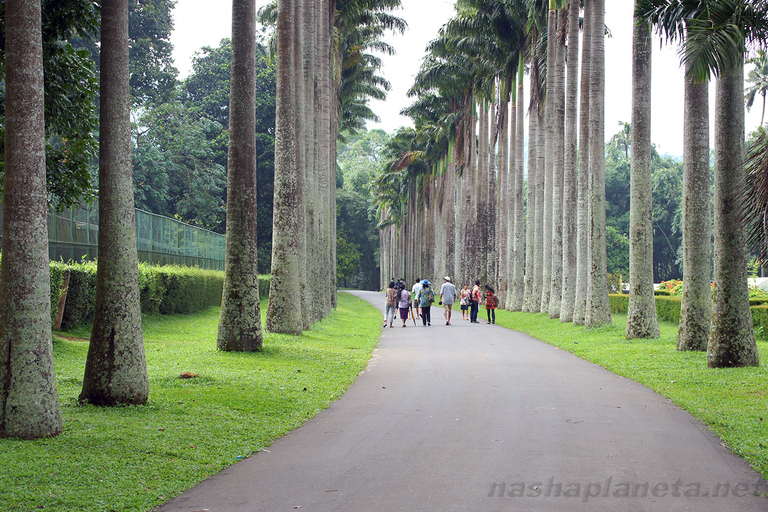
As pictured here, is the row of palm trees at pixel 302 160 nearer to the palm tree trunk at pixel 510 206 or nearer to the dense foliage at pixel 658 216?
the palm tree trunk at pixel 510 206

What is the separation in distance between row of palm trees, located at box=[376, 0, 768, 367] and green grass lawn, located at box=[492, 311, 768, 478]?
0.71 metres

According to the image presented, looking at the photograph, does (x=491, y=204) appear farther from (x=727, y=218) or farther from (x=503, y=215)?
(x=727, y=218)

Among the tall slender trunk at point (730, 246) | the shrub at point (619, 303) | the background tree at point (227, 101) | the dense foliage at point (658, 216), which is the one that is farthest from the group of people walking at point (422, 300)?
the dense foliage at point (658, 216)

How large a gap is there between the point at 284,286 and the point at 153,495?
40.1 ft

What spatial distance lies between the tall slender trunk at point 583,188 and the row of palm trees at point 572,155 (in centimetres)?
5

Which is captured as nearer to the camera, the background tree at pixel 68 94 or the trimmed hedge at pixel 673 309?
the background tree at pixel 68 94

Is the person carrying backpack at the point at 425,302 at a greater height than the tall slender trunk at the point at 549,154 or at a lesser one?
lesser

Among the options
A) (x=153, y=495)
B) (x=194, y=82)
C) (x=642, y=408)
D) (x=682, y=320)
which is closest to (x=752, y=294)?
(x=682, y=320)

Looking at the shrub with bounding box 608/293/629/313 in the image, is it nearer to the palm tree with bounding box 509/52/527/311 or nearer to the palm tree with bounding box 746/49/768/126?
the palm tree with bounding box 509/52/527/311

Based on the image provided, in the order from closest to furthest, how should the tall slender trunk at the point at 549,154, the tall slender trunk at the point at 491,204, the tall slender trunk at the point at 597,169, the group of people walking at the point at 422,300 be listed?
the tall slender trunk at the point at 597,169 → the group of people walking at the point at 422,300 → the tall slender trunk at the point at 549,154 → the tall slender trunk at the point at 491,204

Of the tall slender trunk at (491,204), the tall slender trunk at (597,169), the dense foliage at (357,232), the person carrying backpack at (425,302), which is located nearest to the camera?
the tall slender trunk at (597,169)

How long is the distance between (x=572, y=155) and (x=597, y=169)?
3.62 m

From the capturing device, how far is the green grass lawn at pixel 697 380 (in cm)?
813

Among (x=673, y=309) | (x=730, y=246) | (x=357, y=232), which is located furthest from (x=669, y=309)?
(x=357, y=232)
